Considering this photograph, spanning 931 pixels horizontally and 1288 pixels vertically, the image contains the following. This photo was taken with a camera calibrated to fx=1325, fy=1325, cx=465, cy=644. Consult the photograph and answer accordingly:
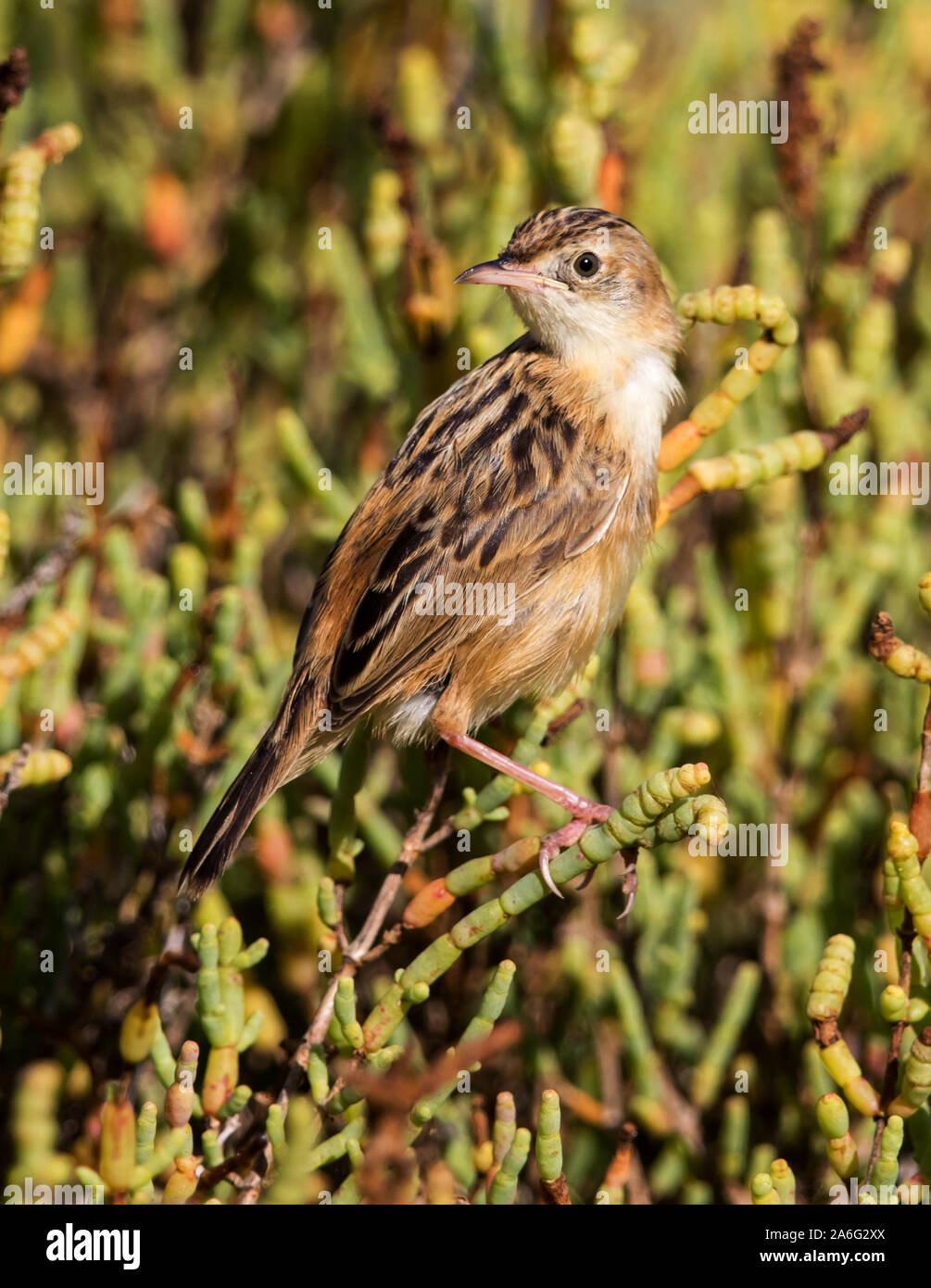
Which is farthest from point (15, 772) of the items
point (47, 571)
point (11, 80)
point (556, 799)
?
point (11, 80)

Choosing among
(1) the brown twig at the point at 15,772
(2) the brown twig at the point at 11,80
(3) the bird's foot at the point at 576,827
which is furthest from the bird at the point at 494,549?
(2) the brown twig at the point at 11,80

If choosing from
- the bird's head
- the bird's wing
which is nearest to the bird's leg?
the bird's wing

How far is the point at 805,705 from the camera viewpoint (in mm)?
4172

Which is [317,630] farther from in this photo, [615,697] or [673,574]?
[673,574]

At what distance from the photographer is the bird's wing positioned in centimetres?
357

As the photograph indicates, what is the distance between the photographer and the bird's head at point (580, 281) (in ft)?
12.3

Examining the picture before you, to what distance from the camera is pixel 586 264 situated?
3.80 metres

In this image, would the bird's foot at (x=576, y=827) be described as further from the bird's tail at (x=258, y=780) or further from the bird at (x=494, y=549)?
the bird's tail at (x=258, y=780)

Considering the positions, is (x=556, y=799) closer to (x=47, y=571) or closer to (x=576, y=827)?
(x=576, y=827)

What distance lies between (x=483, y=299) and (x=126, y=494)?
157cm

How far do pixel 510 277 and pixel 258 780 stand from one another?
157 centimetres

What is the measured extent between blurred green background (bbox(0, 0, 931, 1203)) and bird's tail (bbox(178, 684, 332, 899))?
257mm

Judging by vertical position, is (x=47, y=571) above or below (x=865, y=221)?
below

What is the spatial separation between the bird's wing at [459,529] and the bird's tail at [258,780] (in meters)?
0.13
